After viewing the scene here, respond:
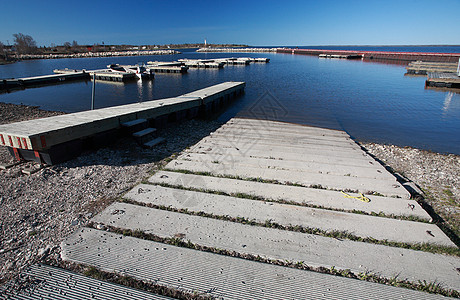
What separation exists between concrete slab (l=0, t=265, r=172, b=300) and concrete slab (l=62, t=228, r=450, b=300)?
0.61 feet

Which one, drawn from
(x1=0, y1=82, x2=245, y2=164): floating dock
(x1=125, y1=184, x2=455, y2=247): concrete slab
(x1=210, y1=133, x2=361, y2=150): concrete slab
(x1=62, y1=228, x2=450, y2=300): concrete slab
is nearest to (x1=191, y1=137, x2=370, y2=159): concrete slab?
(x1=210, y1=133, x2=361, y2=150): concrete slab

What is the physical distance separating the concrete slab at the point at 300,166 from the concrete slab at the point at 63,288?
3.58 m

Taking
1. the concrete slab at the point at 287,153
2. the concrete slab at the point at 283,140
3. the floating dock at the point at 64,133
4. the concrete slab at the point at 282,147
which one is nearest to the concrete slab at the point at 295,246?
the concrete slab at the point at 287,153

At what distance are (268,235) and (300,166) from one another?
2709 mm

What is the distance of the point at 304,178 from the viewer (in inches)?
199

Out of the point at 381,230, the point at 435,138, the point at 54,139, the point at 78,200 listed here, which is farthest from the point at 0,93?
the point at 435,138

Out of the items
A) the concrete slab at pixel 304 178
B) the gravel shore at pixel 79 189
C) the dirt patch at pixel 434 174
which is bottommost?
the dirt patch at pixel 434 174

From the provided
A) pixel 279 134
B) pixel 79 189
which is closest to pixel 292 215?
pixel 79 189

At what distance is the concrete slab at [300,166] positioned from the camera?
17.5 ft

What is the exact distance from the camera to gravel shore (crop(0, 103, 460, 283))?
343 centimetres

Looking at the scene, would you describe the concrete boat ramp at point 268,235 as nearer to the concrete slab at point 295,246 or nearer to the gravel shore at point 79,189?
the concrete slab at point 295,246

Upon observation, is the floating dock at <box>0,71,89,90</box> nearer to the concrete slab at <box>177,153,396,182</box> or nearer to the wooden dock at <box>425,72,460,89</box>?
the concrete slab at <box>177,153,396,182</box>

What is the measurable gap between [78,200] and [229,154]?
3.55 m

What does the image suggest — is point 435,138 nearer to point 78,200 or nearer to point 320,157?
point 320,157
